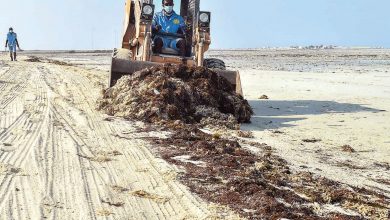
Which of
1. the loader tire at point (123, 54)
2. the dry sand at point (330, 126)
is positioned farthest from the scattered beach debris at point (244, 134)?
the loader tire at point (123, 54)

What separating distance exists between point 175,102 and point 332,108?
4565 millimetres

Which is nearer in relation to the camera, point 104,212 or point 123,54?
point 104,212

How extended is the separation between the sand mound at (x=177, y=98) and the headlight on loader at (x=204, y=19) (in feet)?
7.91

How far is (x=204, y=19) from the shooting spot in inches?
510

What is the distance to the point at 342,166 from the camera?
6.95m

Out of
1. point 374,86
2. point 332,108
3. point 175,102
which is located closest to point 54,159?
point 175,102

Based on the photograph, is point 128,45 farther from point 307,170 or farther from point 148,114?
point 307,170

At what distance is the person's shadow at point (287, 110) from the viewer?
1045 cm

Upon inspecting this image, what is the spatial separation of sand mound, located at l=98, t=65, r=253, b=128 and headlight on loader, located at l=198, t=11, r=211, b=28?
2.41m

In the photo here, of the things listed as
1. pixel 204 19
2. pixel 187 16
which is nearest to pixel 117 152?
pixel 204 19

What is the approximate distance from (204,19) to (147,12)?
4.75 feet

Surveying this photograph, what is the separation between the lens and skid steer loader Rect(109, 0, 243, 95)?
37.5 ft

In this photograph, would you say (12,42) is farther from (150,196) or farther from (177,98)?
(150,196)

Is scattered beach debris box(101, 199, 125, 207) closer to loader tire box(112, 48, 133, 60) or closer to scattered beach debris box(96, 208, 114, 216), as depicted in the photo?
scattered beach debris box(96, 208, 114, 216)
